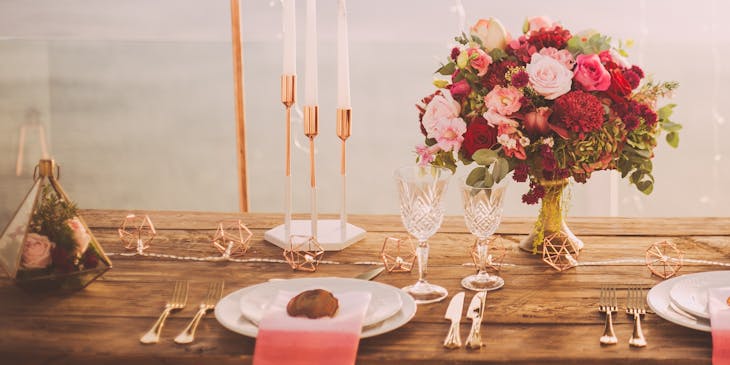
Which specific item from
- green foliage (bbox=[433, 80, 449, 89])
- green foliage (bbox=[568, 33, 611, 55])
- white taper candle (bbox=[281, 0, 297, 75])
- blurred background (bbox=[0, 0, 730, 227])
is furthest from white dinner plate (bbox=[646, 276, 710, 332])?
blurred background (bbox=[0, 0, 730, 227])

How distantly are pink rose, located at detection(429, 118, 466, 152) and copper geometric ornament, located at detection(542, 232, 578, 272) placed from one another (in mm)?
262

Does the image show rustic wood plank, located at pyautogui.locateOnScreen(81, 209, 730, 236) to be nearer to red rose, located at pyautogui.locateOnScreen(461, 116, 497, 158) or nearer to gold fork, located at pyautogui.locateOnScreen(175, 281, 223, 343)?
red rose, located at pyautogui.locateOnScreen(461, 116, 497, 158)

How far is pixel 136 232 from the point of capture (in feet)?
5.58

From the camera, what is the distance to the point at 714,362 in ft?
3.39

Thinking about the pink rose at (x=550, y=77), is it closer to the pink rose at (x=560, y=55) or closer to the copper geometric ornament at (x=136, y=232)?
the pink rose at (x=560, y=55)

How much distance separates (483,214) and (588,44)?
39cm

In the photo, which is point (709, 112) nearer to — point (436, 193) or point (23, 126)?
point (436, 193)

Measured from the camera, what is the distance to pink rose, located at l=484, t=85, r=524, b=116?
1.39 metres

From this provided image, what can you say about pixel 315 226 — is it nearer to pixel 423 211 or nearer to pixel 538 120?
pixel 423 211

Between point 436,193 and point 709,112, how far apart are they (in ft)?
7.43

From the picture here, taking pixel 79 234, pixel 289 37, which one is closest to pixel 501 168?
pixel 289 37

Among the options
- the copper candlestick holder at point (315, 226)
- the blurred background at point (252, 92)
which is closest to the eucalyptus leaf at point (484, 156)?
the copper candlestick holder at point (315, 226)

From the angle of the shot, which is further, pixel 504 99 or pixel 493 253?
pixel 493 253

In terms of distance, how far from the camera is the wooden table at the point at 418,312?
108 cm
